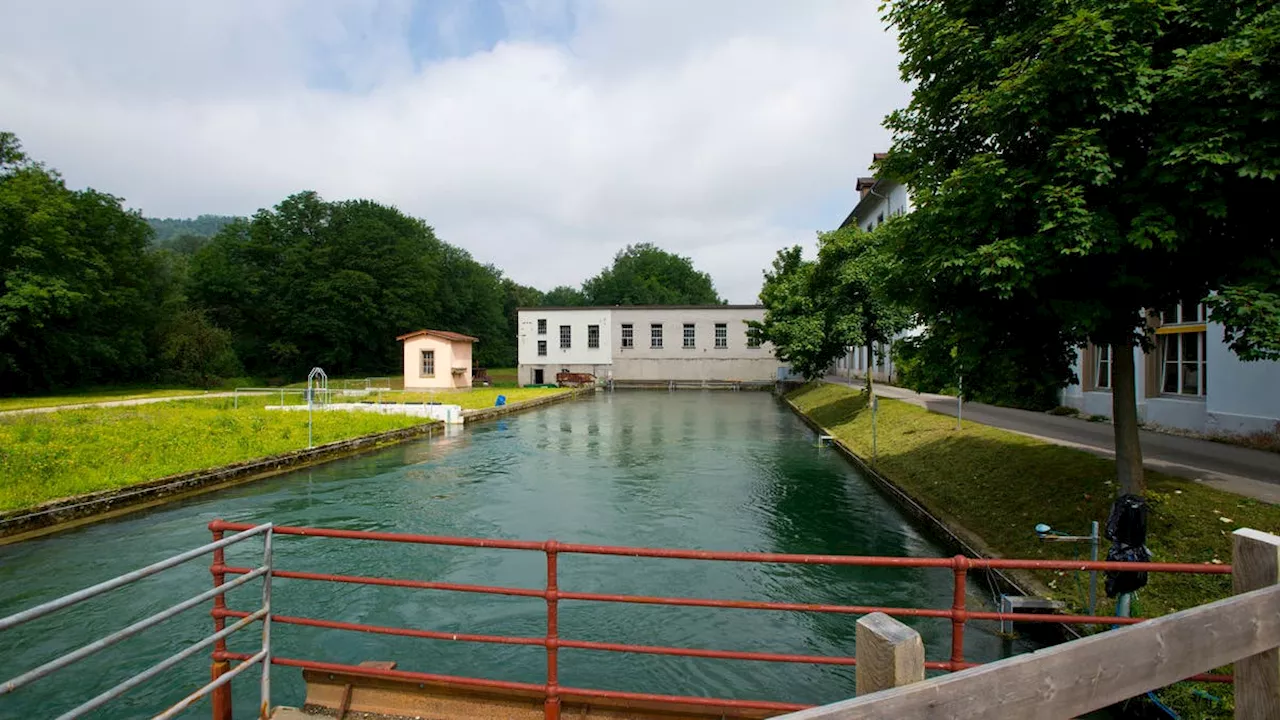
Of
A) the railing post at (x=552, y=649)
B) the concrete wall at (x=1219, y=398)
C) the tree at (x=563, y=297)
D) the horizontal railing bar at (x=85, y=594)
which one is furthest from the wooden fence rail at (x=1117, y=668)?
the tree at (x=563, y=297)

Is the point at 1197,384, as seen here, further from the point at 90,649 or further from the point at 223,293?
the point at 223,293

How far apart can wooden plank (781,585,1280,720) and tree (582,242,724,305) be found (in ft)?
290

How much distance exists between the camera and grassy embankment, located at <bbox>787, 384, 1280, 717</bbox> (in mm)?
5641

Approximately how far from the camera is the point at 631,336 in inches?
2143

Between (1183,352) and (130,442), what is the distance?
2284 centimetres

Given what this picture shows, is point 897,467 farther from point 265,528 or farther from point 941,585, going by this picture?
point 265,528

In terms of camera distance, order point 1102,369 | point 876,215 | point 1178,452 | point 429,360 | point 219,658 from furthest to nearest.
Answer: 1. point 876,215
2. point 429,360
3. point 1102,369
4. point 1178,452
5. point 219,658

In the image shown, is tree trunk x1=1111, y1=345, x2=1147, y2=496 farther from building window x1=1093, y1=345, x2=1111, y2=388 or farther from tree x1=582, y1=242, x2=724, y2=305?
tree x1=582, y1=242, x2=724, y2=305

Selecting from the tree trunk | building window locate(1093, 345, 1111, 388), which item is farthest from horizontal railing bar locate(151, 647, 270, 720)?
building window locate(1093, 345, 1111, 388)

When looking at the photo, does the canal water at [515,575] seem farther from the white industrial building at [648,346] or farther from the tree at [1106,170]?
the white industrial building at [648,346]

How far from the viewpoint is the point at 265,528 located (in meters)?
3.63

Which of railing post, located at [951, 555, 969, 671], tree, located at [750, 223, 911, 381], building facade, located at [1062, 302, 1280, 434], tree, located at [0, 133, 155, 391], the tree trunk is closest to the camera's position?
railing post, located at [951, 555, 969, 671]

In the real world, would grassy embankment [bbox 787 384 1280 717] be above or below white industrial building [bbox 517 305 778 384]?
below

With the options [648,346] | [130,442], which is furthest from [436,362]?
[130,442]
